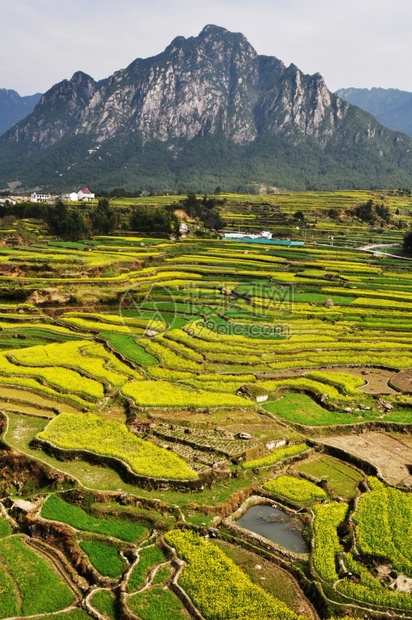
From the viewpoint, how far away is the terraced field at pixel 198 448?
1348 centimetres

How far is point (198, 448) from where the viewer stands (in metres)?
20.1

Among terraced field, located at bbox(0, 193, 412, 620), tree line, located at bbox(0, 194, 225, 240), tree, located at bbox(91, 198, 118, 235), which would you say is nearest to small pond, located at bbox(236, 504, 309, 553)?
terraced field, located at bbox(0, 193, 412, 620)

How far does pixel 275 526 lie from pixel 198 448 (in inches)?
187

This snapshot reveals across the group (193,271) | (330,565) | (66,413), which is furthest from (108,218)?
(330,565)

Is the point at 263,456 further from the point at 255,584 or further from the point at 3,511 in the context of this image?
the point at 3,511

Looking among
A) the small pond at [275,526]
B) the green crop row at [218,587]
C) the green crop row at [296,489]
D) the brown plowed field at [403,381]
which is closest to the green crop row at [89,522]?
the green crop row at [218,587]

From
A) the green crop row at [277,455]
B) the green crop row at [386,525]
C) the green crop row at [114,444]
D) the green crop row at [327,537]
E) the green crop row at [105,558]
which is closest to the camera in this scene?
the green crop row at [327,537]

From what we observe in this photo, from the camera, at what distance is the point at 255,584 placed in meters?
13.4

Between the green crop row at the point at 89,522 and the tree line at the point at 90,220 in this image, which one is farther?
the tree line at the point at 90,220

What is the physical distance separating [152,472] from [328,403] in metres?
10.3

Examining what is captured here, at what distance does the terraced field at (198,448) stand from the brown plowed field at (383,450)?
0.29ft

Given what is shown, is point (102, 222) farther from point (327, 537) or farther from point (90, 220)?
point (327, 537)

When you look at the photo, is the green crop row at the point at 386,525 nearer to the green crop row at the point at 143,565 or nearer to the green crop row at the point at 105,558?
the green crop row at the point at 143,565

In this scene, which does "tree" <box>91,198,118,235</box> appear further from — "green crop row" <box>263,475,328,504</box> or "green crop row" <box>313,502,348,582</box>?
"green crop row" <box>313,502,348,582</box>
